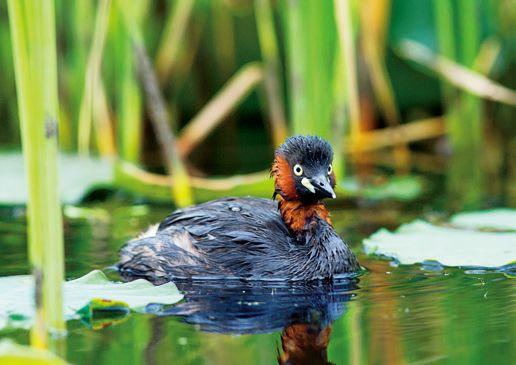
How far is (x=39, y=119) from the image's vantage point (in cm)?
335

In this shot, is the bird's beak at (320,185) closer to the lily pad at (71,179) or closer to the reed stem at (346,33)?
the reed stem at (346,33)

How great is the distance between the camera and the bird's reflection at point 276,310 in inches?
158

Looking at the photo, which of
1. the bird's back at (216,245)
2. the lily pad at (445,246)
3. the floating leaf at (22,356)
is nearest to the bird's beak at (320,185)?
the bird's back at (216,245)

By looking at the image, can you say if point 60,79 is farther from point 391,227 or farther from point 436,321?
point 436,321

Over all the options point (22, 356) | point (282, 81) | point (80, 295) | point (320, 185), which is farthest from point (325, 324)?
point (282, 81)

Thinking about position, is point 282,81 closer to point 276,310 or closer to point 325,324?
point 276,310

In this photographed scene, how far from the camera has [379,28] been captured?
9.39 meters

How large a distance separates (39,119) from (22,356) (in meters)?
0.84

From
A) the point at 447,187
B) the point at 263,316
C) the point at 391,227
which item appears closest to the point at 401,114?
the point at 447,187

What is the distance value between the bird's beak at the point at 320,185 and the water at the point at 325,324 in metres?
0.48

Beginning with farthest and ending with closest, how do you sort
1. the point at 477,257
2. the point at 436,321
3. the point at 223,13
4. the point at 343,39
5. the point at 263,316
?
1. the point at 223,13
2. the point at 343,39
3. the point at 477,257
4. the point at 263,316
5. the point at 436,321

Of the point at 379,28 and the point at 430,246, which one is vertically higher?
the point at 379,28

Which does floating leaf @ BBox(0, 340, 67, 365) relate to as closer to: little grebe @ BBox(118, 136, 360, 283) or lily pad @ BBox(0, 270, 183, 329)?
lily pad @ BBox(0, 270, 183, 329)

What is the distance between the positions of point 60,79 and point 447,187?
12.6ft
